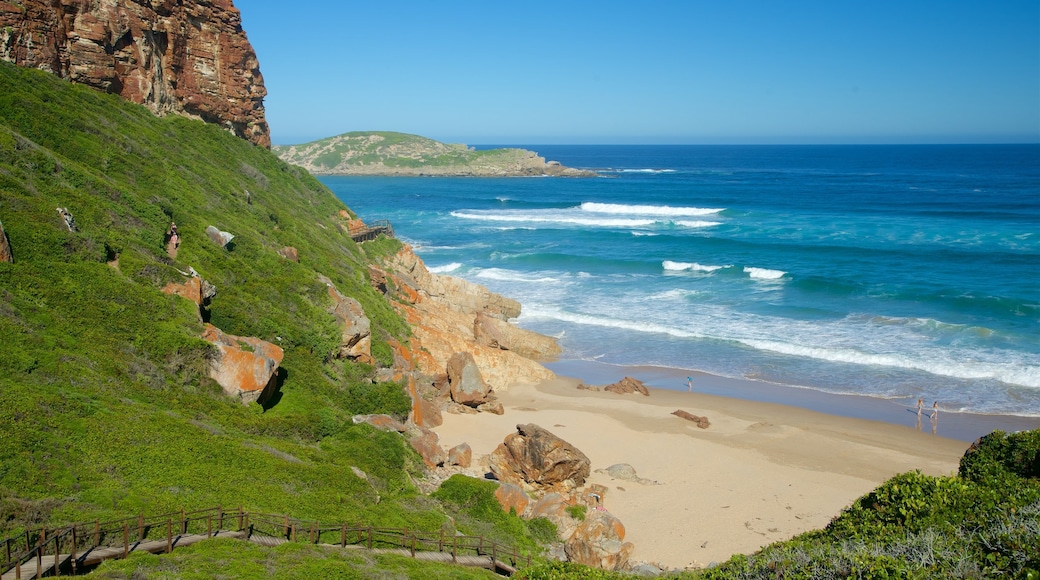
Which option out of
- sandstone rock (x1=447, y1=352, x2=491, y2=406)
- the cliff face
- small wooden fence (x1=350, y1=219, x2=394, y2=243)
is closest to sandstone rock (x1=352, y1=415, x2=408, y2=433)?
sandstone rock (x1=447, y1=352, x2=491, y2=406)

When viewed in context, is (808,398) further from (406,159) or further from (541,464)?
(406,159)

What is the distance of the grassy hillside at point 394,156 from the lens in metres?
135

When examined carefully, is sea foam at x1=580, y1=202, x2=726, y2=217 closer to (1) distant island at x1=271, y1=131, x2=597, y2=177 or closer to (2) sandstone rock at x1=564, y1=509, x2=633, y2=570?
(1) distant island at x1=271, y1=131, x2=597, y2=177

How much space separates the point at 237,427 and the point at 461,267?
34984mm

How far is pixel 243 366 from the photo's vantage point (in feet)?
50.9

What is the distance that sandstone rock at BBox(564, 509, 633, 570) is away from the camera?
48.8 feet

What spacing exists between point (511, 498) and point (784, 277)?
1279 inches

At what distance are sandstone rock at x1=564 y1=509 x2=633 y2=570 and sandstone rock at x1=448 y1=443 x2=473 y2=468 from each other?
3824 millimetres

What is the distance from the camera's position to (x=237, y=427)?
1429 centimetres

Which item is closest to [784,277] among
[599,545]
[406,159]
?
[599,545]

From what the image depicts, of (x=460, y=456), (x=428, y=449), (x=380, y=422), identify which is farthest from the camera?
(x=460, y=456)

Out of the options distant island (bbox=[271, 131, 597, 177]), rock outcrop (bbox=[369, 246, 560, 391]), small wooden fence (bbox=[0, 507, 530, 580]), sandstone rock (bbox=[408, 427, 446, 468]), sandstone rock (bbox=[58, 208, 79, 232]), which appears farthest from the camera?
distant island (bbox=[271, 131, 597, 177])

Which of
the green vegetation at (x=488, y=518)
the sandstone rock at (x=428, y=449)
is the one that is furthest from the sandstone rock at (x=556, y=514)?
the sandstone rock at (x=428, y=449)

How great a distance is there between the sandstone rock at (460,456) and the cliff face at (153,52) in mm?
18979
